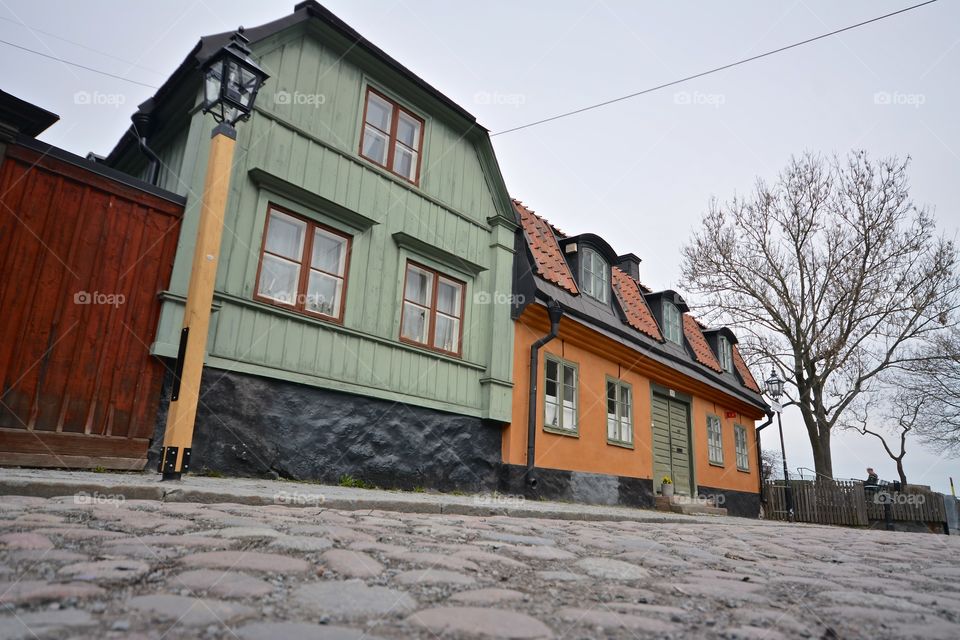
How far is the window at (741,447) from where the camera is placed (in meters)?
18.6

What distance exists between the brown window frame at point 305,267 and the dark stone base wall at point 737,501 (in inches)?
442

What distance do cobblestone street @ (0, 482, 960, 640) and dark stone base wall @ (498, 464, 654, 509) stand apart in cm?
605

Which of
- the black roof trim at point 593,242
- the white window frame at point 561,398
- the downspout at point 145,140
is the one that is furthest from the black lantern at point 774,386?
the downspout at point 145,140

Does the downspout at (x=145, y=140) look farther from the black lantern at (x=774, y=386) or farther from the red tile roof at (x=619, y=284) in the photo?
the black lantern at (x=774, y=386)

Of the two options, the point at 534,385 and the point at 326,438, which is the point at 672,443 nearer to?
the point at 534,385

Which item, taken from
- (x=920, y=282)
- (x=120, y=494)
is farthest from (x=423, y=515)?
(x=920, y=282)

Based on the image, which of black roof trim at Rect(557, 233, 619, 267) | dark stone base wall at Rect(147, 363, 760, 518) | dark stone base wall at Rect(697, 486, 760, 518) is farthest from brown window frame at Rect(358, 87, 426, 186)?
dark stone base wall at Rect(697, 486, 760, 518)

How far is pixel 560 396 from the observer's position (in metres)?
11.4

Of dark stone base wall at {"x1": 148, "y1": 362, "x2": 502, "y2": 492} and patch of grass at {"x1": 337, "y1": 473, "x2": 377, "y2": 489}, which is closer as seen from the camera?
dark stone base wall at {"x1": 148, "y1": 362, "x2": 502, "y2": 492}

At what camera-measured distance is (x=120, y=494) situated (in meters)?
4.21

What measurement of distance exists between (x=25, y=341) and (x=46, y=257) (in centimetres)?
84

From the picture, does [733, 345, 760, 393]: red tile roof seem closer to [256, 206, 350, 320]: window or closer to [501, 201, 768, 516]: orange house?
[501, 201, 768, 516]: orange house

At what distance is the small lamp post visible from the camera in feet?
17.8

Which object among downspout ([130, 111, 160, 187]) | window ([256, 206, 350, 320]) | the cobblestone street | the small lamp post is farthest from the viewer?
downspout ([130, 111, 160, 187])
